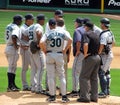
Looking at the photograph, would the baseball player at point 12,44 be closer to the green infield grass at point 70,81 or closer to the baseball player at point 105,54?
the green infield grass at point 70,81

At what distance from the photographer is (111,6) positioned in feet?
110

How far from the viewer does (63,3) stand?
1309 inches

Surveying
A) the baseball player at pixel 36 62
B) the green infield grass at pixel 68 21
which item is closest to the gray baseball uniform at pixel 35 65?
the baseball player at pixel 36 62

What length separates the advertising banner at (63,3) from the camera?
33.2m

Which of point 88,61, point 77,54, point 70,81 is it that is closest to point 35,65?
point 77,54

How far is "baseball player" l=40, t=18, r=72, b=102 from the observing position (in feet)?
33.6

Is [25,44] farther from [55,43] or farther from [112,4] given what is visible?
[112,4]

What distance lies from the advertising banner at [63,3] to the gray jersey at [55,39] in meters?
23.0

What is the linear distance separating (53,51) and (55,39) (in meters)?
0.27

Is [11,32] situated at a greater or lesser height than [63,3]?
greater

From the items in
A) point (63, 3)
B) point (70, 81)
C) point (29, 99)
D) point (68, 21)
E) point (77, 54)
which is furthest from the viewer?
point (63, 3)

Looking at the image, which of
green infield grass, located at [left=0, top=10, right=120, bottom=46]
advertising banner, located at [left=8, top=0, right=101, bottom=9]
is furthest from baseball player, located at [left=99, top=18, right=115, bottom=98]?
advertising banner, located at [left=8, top=0, right=101, bottom=9]

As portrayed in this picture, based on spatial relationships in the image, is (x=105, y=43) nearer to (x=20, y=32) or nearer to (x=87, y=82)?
(x=87, y=82)

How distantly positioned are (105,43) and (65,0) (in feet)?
73.2
